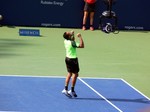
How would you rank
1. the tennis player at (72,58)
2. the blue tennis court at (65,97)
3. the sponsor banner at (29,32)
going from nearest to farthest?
1. the blue tennis court at (65,97)
2. the tennis player at (72,58)
3. the sponsor banner at (29,32)

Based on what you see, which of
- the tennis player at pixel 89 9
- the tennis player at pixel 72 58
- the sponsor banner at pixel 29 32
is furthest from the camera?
the tennis player at pixel 89 9

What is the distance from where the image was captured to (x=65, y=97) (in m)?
10.9

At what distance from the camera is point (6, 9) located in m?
22.0

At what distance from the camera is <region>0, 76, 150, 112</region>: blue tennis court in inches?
396

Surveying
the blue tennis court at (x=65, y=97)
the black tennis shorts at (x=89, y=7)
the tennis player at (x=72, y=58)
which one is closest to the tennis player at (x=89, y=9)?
the black tennis shorts at (x=89, y=7)

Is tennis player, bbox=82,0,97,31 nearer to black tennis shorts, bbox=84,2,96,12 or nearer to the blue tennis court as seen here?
black tennis shorts, bbox=84,2,96,12

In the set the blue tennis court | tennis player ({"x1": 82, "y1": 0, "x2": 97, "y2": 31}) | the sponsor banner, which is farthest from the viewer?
tennis player ({"x1": 82, "y1": 0, "x2": 97, "y2": 31})

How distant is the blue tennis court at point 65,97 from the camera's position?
10.1 metres

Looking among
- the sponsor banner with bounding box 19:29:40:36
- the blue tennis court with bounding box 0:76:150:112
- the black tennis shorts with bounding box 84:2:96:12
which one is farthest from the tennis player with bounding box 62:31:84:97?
the black tennis shorts with bounding box 84:2:96:12

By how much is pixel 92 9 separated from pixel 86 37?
202 centimetres

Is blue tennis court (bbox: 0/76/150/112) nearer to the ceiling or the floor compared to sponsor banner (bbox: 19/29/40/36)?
nearer to the floor

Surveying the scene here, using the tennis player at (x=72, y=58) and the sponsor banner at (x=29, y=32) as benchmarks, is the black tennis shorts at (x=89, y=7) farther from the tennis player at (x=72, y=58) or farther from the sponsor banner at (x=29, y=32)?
the tennis player at (x=72, y=58)

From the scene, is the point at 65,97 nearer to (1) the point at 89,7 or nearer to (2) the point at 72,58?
(2) the point at 72,58

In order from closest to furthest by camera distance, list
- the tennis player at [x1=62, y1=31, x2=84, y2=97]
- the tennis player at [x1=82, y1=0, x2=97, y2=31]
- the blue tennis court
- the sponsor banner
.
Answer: the blue tennis court < the tennis player at [x1=62, y1=31, x2=84, y2=97] < the sponsor banner < the tennis player at [x1=82, y1=0, x2=97, y2=31]
